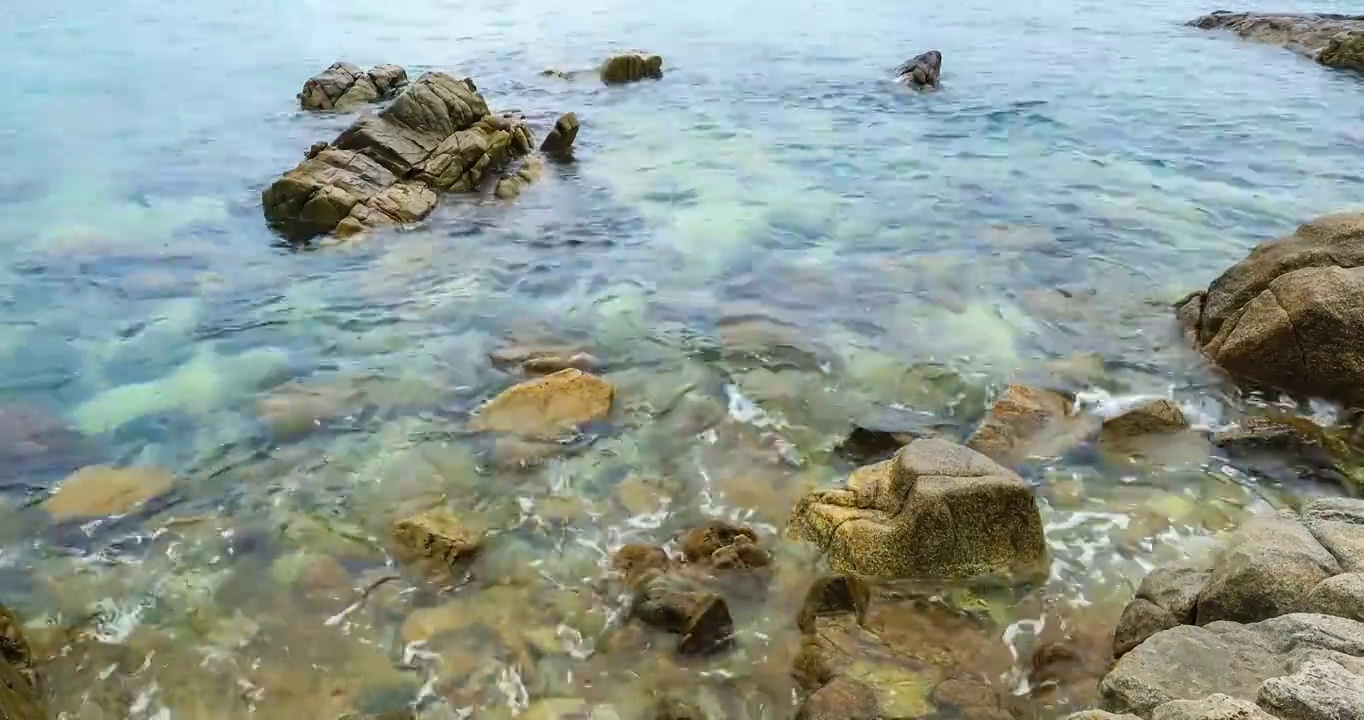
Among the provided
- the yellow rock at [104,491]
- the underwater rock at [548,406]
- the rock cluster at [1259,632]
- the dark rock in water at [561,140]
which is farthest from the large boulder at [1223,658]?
the dark rock in water at [561,140]

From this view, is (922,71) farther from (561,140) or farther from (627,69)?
(561,140)

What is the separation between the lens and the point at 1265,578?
6125mm

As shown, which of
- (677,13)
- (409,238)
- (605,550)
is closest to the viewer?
(605,550)

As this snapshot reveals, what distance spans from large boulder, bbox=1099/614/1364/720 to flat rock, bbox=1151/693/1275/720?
0.50m

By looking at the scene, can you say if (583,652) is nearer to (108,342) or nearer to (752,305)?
(752,305)

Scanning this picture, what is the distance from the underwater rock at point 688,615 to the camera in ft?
23.8

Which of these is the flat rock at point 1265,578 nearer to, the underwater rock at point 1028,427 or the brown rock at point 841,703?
the brown rock at point 841,703

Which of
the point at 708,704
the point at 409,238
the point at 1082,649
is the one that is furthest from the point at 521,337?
the point at 1082,649

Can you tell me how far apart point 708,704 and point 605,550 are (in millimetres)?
2006

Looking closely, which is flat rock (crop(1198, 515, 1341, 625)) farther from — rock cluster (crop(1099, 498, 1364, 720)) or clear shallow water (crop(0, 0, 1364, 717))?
clear shallow water (crop(0, 0, 1364, 717))

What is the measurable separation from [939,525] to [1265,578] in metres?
2.37

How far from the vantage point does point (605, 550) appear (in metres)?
8.45

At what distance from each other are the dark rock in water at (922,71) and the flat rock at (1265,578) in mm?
22946

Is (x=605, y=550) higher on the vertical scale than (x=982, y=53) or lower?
lower
